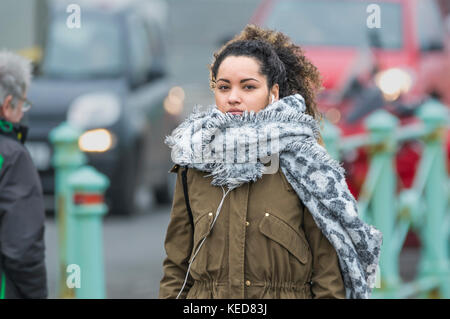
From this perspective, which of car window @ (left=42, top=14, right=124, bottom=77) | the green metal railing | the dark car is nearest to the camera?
the green metal railing

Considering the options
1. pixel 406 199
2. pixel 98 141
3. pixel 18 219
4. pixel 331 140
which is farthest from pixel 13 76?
pixel 98 141

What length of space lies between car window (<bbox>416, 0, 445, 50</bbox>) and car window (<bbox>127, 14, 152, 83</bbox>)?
10.1 ft

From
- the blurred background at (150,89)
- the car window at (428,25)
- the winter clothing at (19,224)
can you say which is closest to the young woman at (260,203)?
the winter clothing at (19,224)

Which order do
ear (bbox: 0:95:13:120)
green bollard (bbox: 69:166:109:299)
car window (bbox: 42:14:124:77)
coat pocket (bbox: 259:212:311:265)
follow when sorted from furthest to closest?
car window (bbox: 42:14:124:77) → green bollard (bbox: 69:166:109:299) → ear (bbox: 0:95:13:120) → coat pocket (bbox: 259:212:311:265)

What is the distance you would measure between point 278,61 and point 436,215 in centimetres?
455

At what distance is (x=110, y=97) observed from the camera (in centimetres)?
1099

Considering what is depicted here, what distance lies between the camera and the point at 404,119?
862 cm

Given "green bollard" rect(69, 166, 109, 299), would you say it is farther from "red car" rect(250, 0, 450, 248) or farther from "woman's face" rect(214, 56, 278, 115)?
"red car" rect(250, 0, 450, 248)

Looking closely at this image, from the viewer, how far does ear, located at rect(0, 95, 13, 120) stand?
4.04 metres

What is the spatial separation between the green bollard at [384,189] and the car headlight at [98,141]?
187 inches

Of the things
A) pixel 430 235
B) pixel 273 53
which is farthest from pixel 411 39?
pixel 273 53

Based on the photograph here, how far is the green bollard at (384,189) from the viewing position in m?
6.56

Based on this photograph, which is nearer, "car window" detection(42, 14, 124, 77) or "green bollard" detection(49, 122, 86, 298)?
"green bollard" detection(49, 122, 86, 298)

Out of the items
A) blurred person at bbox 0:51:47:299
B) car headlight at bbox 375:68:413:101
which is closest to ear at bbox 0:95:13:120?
blurred person at bbox 0:51:47:299
